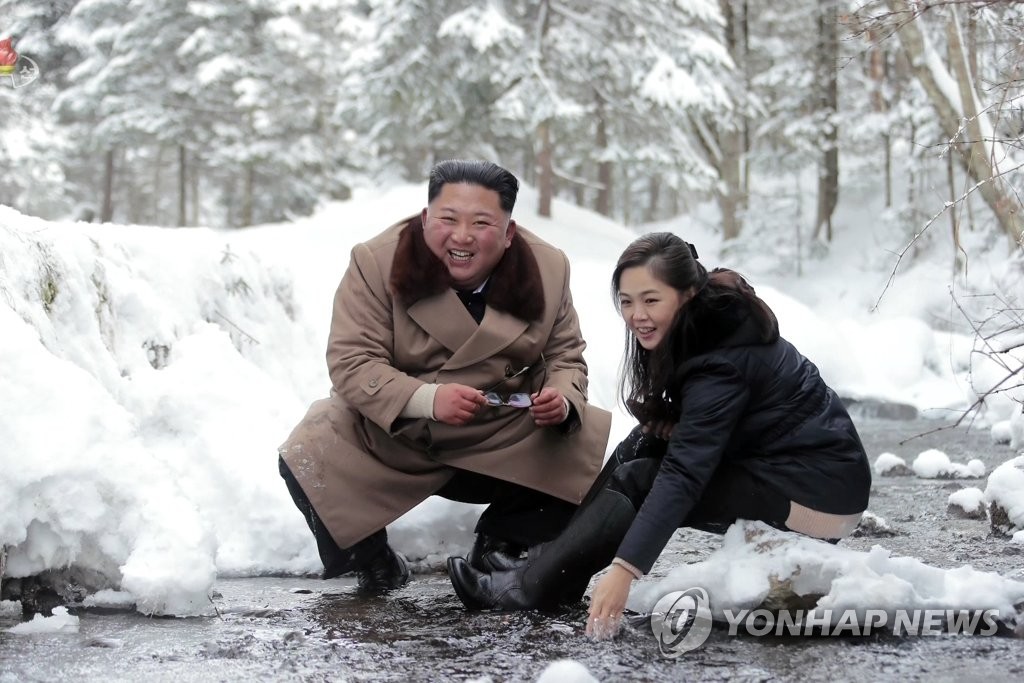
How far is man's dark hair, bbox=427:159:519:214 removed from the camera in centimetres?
323

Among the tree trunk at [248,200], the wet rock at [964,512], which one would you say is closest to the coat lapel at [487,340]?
the wet rock at [964,512]

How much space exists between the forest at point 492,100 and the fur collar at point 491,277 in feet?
13.6

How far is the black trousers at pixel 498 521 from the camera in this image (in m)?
3.29

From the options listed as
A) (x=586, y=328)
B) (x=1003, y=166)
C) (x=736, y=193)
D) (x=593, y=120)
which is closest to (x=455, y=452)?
(x=1003, y=166)

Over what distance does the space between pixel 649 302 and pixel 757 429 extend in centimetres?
47

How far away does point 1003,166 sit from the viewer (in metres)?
6.09

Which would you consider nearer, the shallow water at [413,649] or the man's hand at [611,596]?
the shallow water at [413,649]

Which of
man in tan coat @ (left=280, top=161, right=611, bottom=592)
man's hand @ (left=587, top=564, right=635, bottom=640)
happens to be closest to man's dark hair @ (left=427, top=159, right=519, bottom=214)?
man in tan coat @ (left=280, top=161, right=611, bottom=592)

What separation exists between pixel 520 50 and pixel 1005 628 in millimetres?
12247

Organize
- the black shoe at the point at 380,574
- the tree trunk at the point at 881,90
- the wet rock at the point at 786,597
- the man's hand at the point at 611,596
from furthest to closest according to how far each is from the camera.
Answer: the tree trunk at the point at 881,90, the black shoe at the point at 380,574, the wet rock at the point at 786,597, the man's hand at the point at 611,596

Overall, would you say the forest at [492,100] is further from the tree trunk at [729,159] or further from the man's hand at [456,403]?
the man's hand at [456,403]

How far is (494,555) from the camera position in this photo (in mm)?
3236

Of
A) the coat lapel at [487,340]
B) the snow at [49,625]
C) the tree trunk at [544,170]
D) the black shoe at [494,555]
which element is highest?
the tree trunk at [544,170]

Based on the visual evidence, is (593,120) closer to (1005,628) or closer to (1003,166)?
(1003,166)
